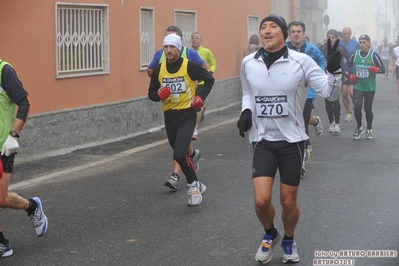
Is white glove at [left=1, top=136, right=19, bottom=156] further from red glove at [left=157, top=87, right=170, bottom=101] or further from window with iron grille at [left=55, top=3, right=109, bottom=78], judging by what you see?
window with iron grille at [left=55, top=3, right=109, bottom=78]

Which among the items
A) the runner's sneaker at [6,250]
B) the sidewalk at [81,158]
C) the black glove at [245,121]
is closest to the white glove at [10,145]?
the runner's sneaker at [6,250]

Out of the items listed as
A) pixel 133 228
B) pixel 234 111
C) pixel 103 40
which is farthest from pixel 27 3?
pixel 234 111

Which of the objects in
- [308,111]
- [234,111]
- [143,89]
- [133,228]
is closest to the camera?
[133,228]

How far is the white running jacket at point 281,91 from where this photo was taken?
6.30 metres

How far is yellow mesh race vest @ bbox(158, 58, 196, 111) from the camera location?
8.91 m

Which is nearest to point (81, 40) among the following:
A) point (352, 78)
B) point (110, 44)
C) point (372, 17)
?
point (110, 44)

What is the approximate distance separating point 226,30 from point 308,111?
12.2 metres

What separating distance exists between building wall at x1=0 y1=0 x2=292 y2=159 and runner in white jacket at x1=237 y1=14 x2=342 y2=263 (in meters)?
6.25

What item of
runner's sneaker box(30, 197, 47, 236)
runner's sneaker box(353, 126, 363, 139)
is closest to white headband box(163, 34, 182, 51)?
runner's sneaker box(30, 197, 47, 236)

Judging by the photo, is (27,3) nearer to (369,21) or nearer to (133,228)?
(133,228)

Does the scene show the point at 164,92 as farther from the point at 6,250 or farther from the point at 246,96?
the point at 6,250

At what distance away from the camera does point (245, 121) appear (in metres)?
6.29

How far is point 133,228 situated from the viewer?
7672mm

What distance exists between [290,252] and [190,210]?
2.23 metres
